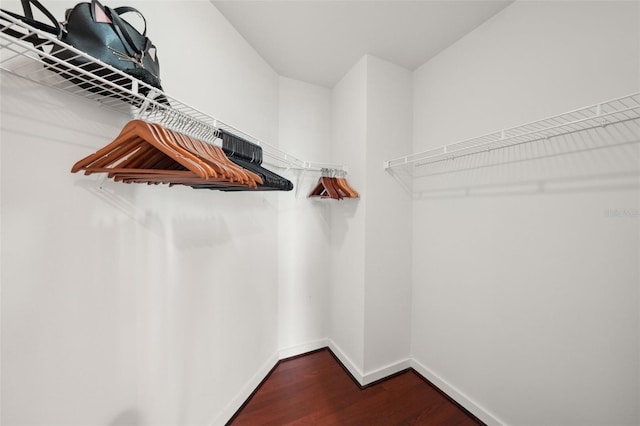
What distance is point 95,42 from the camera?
0.60 m

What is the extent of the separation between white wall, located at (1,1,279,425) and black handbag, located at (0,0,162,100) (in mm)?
157

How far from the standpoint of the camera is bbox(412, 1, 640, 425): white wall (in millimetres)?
978

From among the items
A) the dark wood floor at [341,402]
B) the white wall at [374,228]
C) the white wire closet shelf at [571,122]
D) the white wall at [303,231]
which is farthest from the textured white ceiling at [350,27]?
the dark wood floor at [341,402]

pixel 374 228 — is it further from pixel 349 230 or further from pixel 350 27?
pixel 350 27

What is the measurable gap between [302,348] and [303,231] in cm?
114

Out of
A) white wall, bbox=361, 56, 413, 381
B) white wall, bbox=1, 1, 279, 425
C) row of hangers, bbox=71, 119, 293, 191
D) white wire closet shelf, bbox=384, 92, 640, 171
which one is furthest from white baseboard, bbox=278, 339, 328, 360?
white wire closet shelf, bbox=384, 92, 640, 171

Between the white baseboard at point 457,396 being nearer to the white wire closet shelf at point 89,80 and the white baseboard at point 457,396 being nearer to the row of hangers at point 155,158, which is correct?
the row of hangers at point 155,158

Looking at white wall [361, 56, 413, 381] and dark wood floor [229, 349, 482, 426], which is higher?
white wall [361, 56, 413, 381]

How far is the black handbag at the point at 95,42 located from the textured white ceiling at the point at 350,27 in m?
0.99

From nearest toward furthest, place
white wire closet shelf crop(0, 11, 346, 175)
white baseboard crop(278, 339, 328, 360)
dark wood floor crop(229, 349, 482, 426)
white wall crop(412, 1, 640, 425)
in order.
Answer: white wire closet shelf crop(0, 11, 346, 175)
white wall crop(412, 1, 640, 425)
dark wood floor crop(229, 349, 482, 426)
white baseboard crop(278, 339, 328, 360)

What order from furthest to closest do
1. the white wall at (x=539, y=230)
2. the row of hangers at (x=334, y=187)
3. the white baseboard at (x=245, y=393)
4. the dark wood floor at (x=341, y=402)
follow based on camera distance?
1. the row of hangers at (x=334, y=187)
2. the dark wood floor at (x=341, y=402)
3. the white baseboard at (x=245, y=393)
4. the white wall at (x=539, y=230)

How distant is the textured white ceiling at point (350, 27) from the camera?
134 cm

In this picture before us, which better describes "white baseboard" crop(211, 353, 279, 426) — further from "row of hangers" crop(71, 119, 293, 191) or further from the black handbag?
the black handbag

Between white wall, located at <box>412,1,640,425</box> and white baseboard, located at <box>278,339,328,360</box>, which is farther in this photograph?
white baseboard, located at <box>278,339,328,360</box>
